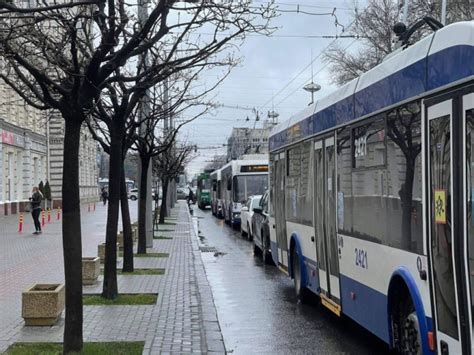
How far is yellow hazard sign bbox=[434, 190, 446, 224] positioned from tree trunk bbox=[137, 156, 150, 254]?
41.5 ft

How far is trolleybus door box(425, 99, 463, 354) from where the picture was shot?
4.66m

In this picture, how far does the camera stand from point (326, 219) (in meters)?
8.57

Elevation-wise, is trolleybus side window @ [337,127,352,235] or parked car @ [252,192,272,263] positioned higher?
trolleybus side window @ [337,127,352,235]

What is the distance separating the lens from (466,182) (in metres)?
4.53

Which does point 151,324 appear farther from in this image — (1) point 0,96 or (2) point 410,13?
(1) point 0,96

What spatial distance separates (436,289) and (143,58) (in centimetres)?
648

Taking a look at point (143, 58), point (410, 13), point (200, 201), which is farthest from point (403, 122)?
point (200, 201)

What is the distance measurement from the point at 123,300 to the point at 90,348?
11.0 ft

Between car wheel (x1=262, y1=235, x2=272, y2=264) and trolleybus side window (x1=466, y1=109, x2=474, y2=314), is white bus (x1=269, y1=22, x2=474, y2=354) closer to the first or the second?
trolleybus side window (x1=466, y1=109, x2=474, y2=314)

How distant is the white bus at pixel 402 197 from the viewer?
4625 mm

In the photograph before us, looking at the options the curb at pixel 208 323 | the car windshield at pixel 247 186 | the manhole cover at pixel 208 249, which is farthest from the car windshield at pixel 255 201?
the curb at pixel 208 323

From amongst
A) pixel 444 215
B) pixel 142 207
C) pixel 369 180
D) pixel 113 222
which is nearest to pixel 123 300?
pixel 113 222

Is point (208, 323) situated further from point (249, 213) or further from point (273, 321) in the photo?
point (249, 213)

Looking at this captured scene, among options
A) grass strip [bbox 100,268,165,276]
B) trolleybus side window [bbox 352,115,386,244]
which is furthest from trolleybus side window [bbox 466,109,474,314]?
grass strip [bbox 100,268,165,276]
